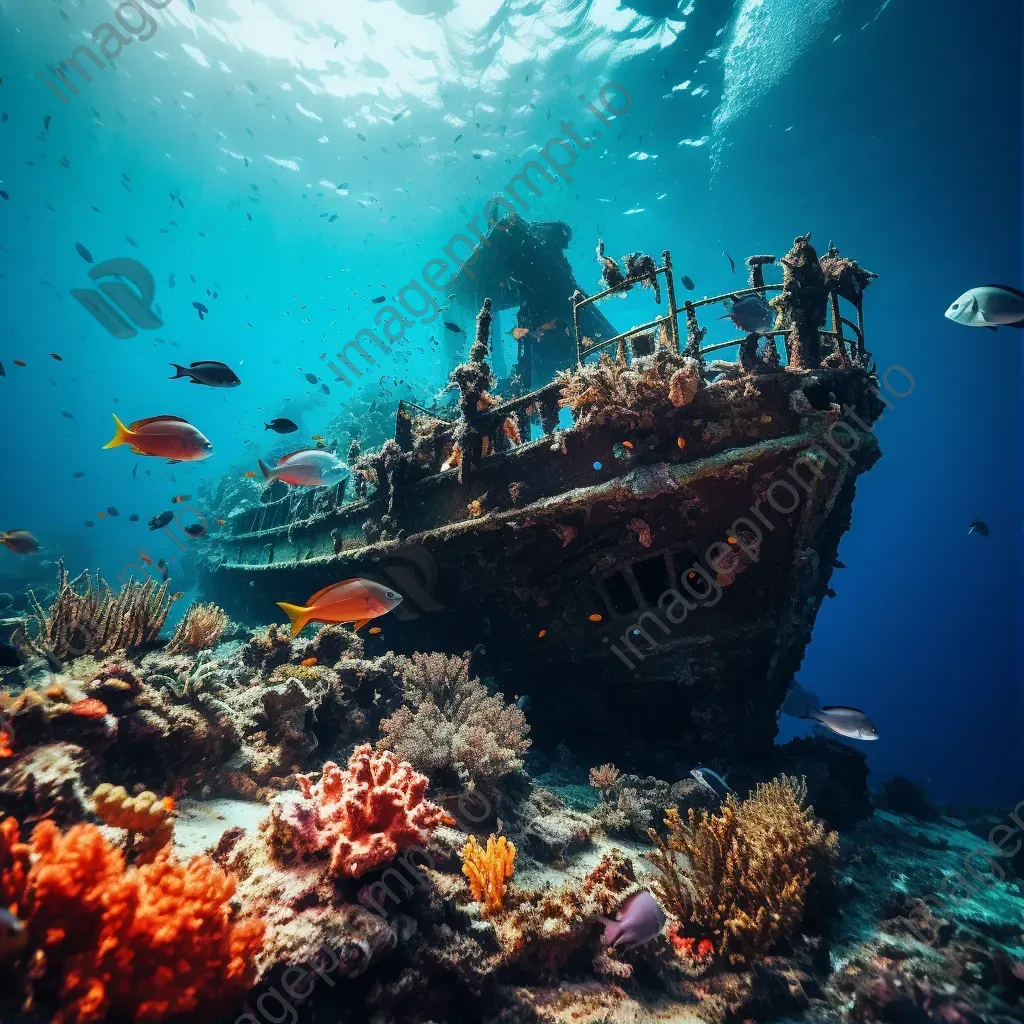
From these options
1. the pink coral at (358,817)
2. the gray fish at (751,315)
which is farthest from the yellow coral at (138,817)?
the gray fish at (751,315)

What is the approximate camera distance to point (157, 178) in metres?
36.3

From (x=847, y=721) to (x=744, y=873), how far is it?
2.66 meters

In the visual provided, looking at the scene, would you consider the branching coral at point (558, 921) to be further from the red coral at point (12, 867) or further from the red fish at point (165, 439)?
the red fish at point (165, 439)

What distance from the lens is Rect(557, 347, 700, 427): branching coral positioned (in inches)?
210

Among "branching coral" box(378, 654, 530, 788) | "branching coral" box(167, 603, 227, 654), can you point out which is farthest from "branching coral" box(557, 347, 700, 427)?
"branching coral" box(167, 603, 227, 654)

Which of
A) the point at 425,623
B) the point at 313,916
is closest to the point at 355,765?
the point at 313,916

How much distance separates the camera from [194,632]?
6.57 metres

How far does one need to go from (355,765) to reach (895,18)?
2992 cm

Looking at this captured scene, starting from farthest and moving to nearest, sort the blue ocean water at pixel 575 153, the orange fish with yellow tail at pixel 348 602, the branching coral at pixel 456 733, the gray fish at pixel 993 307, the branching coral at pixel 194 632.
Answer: the blue ocean water at pixel 575 153
the branching coral at pixel 194 632
the branching coral at pixel 456 733
the gray fish at pixel 993 307
the orange fish with yellow tail at pixel 348 602

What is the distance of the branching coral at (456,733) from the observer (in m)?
4.53

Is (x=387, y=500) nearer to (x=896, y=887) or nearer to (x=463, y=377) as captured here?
(x=463, y=377)

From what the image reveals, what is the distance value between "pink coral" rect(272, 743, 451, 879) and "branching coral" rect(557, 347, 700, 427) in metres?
4.50

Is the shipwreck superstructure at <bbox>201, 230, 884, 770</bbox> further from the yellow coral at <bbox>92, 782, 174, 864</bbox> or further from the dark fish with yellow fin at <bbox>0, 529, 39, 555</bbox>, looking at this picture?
the dark fish with yellow fin at <bbox>0, 529, 39, 555</bbox>

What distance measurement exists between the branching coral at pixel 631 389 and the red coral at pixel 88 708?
5542 millimetres
